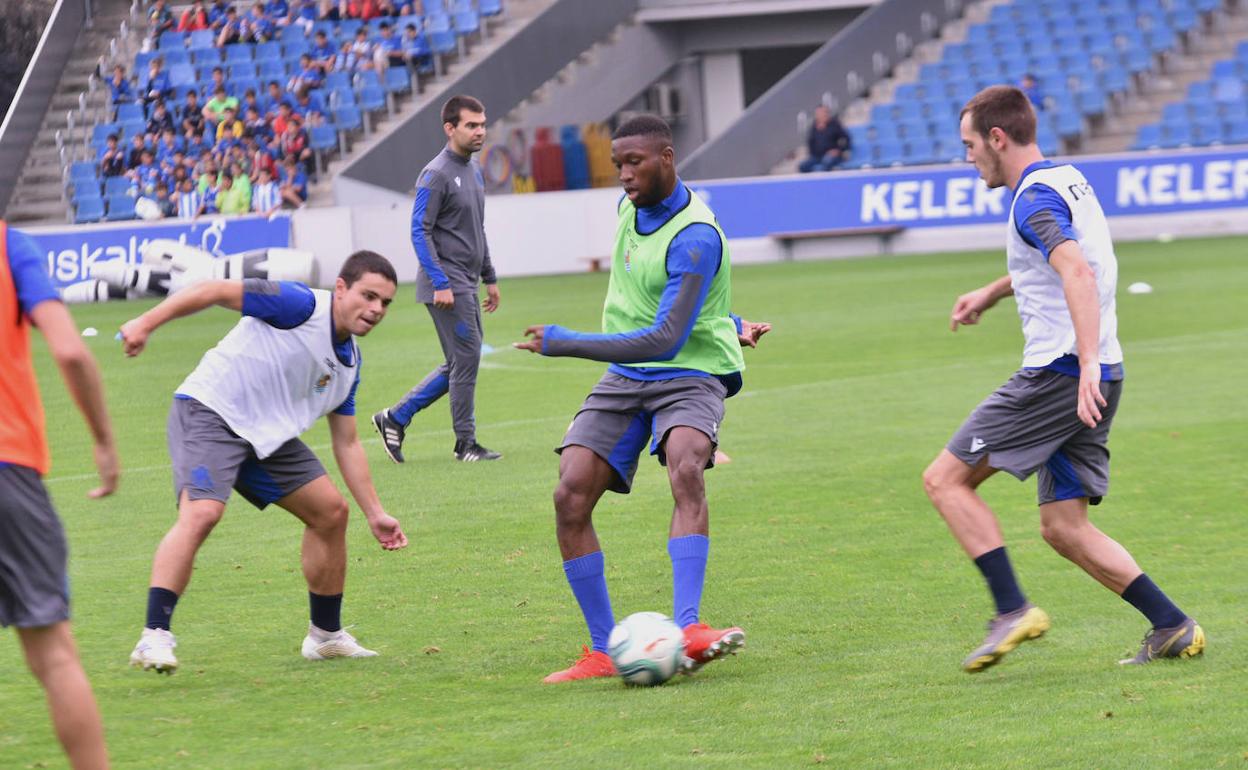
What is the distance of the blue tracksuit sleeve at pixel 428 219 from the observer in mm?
Answer: 11945

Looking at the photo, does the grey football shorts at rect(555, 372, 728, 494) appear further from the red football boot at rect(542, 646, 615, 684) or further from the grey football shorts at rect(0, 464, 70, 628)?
the grey football shorts at rect(0, 464, 70, 628)

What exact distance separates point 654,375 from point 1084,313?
166cm

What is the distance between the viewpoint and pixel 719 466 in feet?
38.1

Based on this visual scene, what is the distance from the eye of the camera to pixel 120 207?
111ft

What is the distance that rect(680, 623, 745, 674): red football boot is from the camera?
20.5ft

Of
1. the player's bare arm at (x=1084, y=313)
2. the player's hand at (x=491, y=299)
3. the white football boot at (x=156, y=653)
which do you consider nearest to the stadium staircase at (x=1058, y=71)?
the player's hand at (x=491, y=299)

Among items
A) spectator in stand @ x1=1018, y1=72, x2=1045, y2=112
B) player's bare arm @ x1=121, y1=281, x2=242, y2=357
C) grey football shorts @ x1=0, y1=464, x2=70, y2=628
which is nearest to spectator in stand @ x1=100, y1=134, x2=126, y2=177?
spectator in stand @ x1=1018, y1=72, x2=1045, y2=112

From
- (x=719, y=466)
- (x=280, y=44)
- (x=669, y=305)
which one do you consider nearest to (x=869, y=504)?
(x=719, y=466)

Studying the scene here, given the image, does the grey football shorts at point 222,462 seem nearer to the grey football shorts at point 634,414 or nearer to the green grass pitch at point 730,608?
the green grass pitch at point 730,608

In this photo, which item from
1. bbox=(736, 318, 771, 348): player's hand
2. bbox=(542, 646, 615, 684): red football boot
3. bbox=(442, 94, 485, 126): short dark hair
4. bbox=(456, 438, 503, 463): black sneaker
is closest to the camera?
bbox=(542, 646, 615, 684): red football boot

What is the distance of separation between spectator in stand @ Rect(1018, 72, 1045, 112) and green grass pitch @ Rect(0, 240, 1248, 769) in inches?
689

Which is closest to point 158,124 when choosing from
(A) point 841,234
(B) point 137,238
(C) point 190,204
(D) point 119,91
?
(D) point 119,91

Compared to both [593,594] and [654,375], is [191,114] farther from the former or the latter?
[593,594]

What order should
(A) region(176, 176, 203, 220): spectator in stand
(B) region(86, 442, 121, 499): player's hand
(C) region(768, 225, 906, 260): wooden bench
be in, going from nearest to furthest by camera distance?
1. (B) region(86, 442, 121, 499): player's hand
2. (C) region(768, 225, 906, 260): wooden bench
3. (A) region(176, 176, 203, 220): spectator in stand
